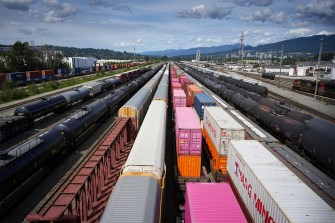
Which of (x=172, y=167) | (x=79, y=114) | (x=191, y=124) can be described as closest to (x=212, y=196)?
(x=191, y=124)

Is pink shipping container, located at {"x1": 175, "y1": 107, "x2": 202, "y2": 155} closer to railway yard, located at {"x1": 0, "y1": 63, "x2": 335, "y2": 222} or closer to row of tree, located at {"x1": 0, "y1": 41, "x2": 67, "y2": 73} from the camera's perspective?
railway yard, located at {"x1": 0, "y1": 63, "x2": 335, "y2": 222}

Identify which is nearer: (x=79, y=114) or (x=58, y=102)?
(x=79, y=114)

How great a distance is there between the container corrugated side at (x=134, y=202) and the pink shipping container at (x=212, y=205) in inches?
63.1

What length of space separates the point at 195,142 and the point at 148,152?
17.1 feet

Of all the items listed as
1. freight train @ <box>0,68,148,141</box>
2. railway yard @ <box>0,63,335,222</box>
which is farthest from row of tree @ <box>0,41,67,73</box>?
railway yard @ <box>0,63,335,222</box>

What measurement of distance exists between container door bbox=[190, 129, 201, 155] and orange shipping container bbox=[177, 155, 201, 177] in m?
0.39

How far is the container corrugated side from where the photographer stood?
9.84m

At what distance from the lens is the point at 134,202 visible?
10672mm

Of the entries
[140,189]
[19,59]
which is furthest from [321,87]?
[19,59]

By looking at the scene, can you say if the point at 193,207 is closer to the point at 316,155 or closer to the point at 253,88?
the point at 316,155

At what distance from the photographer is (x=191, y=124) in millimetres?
21359

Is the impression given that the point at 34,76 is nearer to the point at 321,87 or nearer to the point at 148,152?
the point at 148,152

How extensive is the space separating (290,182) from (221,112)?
13.9 m

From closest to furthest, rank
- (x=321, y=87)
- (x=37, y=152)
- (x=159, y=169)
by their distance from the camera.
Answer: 1. (x=159, y=169)
2. (x=37, y=152)
3. (x=321, y=87)
